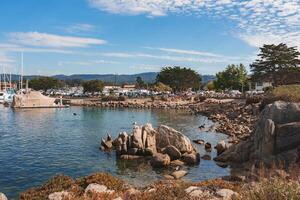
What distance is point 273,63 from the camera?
95250 millimetres

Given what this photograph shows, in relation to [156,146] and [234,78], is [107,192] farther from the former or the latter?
[234,78]

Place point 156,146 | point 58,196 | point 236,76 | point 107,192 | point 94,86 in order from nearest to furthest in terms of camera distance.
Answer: point 58,196
point 107,192
point 156,146
point 236,76
point 94,86

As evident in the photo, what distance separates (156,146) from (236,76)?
110 meters

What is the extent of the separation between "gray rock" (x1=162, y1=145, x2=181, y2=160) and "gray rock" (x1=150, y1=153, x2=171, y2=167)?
1741mm

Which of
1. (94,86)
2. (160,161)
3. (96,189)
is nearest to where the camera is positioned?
(96,189)

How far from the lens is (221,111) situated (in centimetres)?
8756

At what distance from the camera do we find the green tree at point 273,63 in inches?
3730

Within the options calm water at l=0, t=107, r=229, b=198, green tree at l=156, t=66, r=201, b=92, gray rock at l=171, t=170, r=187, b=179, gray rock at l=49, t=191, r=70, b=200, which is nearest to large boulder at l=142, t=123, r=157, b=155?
calm water at l=0, t=107, r=229, b=198

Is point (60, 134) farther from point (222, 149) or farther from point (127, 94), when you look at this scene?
point (127, 94)

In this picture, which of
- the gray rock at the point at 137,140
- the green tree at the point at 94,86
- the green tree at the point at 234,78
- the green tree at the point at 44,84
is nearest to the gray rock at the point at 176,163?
the gray rock at the point at 137,140

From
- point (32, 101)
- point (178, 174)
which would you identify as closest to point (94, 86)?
point (32, 101)

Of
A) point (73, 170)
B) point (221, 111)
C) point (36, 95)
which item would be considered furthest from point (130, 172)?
point (36, 95)

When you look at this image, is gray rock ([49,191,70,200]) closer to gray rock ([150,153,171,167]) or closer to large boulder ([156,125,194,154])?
gray rock ([150,153,171,167])

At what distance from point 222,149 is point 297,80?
204 ft
